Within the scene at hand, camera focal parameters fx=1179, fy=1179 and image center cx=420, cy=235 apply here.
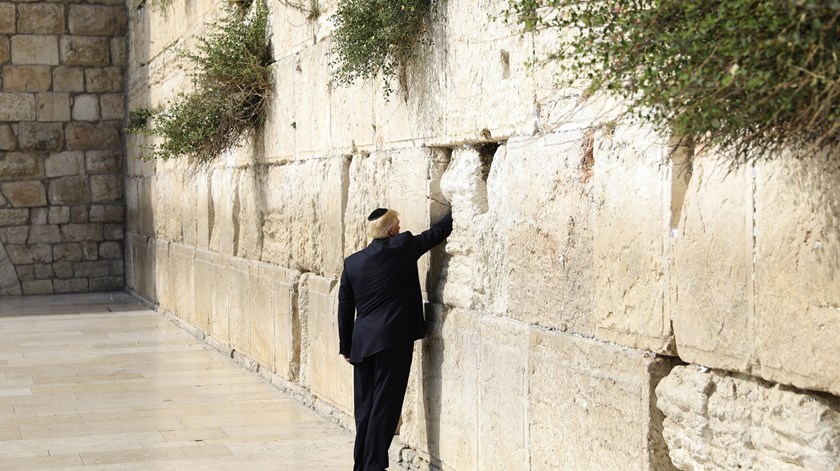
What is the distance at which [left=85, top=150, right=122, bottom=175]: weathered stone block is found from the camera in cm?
1778

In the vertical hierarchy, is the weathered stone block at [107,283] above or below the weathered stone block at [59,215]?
below

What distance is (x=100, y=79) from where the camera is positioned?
58.3 ft

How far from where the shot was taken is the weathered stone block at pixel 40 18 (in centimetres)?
1730

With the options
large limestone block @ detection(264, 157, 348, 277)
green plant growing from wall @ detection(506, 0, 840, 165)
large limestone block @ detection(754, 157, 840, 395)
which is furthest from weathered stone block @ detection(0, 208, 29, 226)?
large limestone block @ detection(754, 157, 840, 395)

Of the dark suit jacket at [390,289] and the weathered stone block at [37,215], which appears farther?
the weathered stone block at [37,215]

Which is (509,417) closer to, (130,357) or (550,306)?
(550,306)

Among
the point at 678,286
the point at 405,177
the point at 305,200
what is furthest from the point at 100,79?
the point at 678,286

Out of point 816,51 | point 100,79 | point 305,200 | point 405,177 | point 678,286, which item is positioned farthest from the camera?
point 100,79

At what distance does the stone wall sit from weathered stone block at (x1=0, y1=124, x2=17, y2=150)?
0.05 feet

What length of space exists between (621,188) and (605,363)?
2.17 feet

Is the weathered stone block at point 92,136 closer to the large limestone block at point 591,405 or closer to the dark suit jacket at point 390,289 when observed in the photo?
the dark suit jacket at point 390,289

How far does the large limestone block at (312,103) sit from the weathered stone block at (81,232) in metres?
9.89

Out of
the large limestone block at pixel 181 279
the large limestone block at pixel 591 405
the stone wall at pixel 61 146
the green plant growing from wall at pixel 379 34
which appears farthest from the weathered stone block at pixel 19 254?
the large limestone block at pixel 591 405

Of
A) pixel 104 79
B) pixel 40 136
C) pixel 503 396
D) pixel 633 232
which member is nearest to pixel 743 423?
pixel 633 232
